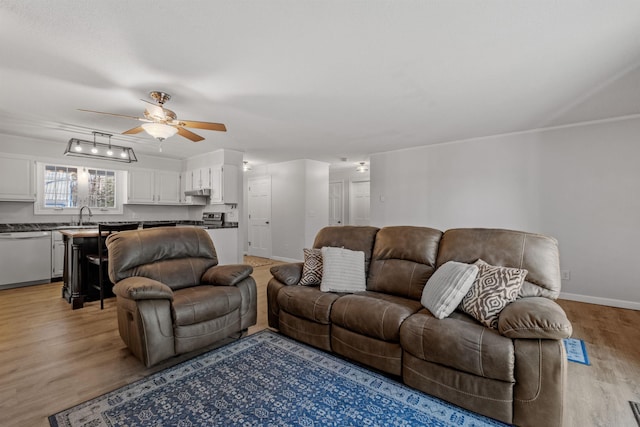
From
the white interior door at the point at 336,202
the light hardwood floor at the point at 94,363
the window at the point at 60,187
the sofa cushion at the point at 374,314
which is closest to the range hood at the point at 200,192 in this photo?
the window at the point at 60,187

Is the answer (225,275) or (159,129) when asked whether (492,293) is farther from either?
(159,129)

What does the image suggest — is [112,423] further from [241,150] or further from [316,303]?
[241,150]

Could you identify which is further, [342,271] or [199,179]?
[199,179]

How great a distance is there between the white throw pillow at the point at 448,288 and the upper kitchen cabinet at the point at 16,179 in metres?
6.20

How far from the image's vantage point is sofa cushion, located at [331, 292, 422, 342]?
6.58ft

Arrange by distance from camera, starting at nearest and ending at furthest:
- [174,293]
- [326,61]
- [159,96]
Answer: [326,61] → [174,293] → [159,96]

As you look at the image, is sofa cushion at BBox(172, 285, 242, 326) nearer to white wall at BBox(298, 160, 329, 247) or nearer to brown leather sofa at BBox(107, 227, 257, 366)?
brown leather sofa at BBox(107, 227, 257, 366)

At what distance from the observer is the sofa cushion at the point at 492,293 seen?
182 centimetres

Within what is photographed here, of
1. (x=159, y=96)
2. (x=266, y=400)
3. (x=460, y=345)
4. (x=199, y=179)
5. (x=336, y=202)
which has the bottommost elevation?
(x=266, y=400)

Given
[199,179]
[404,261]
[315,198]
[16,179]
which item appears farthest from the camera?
[315,198]

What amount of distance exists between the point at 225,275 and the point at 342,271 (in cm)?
106

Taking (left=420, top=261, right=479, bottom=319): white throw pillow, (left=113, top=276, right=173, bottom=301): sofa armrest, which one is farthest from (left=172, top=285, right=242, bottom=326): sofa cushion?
(left=420, top=261, right=479, bottom=319): white throw pillow

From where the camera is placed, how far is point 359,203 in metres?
7.82

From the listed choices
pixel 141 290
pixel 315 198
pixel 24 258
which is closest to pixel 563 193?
pixel 315 198
